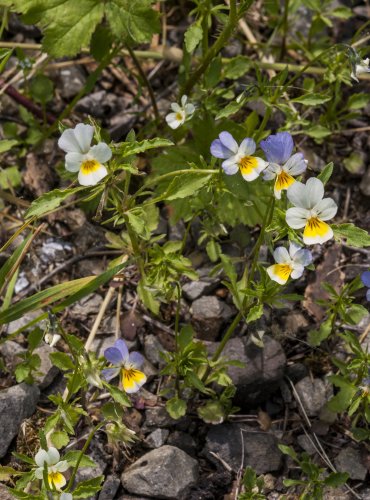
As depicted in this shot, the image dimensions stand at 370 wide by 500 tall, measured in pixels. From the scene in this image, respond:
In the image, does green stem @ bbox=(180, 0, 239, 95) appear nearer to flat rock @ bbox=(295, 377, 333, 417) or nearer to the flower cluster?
the flower cluster

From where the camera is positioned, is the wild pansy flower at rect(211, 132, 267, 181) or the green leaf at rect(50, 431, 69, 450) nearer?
the wild pansy flower at rect(211, 132, 267, 181)

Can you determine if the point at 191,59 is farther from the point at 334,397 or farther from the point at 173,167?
the point at 334,397

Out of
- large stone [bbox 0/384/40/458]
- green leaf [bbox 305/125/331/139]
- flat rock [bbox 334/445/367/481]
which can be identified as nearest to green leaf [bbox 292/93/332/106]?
green leaf [bbox 305/125/331/139]

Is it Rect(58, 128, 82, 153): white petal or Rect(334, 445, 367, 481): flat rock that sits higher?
Rect(58, 128, 82, 153): white petal

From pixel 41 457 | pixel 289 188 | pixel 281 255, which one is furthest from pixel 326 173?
pixel 41 457

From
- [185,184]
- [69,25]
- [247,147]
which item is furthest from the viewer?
[69,25]

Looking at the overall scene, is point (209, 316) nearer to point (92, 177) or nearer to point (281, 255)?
point (281, 255)

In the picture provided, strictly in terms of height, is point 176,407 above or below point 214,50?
below

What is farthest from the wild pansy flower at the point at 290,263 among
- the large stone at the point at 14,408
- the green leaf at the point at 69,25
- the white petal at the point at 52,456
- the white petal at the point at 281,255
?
the green leaf at the point at 69,25
